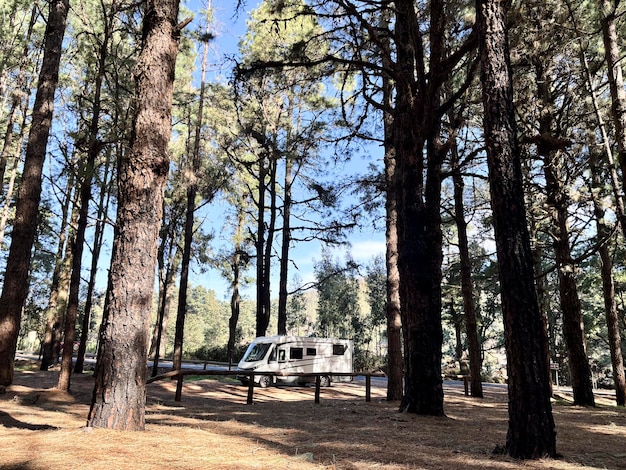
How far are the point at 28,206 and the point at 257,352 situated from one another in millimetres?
11409

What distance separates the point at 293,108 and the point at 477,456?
19.0 m

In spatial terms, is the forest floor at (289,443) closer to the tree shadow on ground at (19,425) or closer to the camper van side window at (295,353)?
the tree shadow on ground at (19,425)

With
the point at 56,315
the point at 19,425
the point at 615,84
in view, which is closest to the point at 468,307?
the point at 615,84

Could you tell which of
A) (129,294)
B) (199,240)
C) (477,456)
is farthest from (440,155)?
(199,240)

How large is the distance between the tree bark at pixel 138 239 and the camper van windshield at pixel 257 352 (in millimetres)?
13415

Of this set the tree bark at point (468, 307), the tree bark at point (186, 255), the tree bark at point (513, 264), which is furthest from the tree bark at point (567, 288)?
the tree bark at point (186, 255)

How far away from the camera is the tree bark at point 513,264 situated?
4.29m

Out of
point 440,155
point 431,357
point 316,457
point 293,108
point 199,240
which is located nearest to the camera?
point 316,457

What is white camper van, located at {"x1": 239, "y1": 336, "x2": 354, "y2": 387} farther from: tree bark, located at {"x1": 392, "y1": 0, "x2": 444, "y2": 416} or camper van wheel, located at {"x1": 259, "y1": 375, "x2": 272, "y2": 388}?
tree bark, located at {"x1": 392, "y1": 0, "x2": 444, "y2": 416}

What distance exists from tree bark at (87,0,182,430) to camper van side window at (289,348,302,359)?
14.0 metres

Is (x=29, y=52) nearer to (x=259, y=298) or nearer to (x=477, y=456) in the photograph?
(x=259, y=298)

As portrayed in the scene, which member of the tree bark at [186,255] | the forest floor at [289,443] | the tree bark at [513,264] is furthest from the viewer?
the tree bark at [186,255]

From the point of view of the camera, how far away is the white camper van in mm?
17719

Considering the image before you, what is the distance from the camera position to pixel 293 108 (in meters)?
20.8
